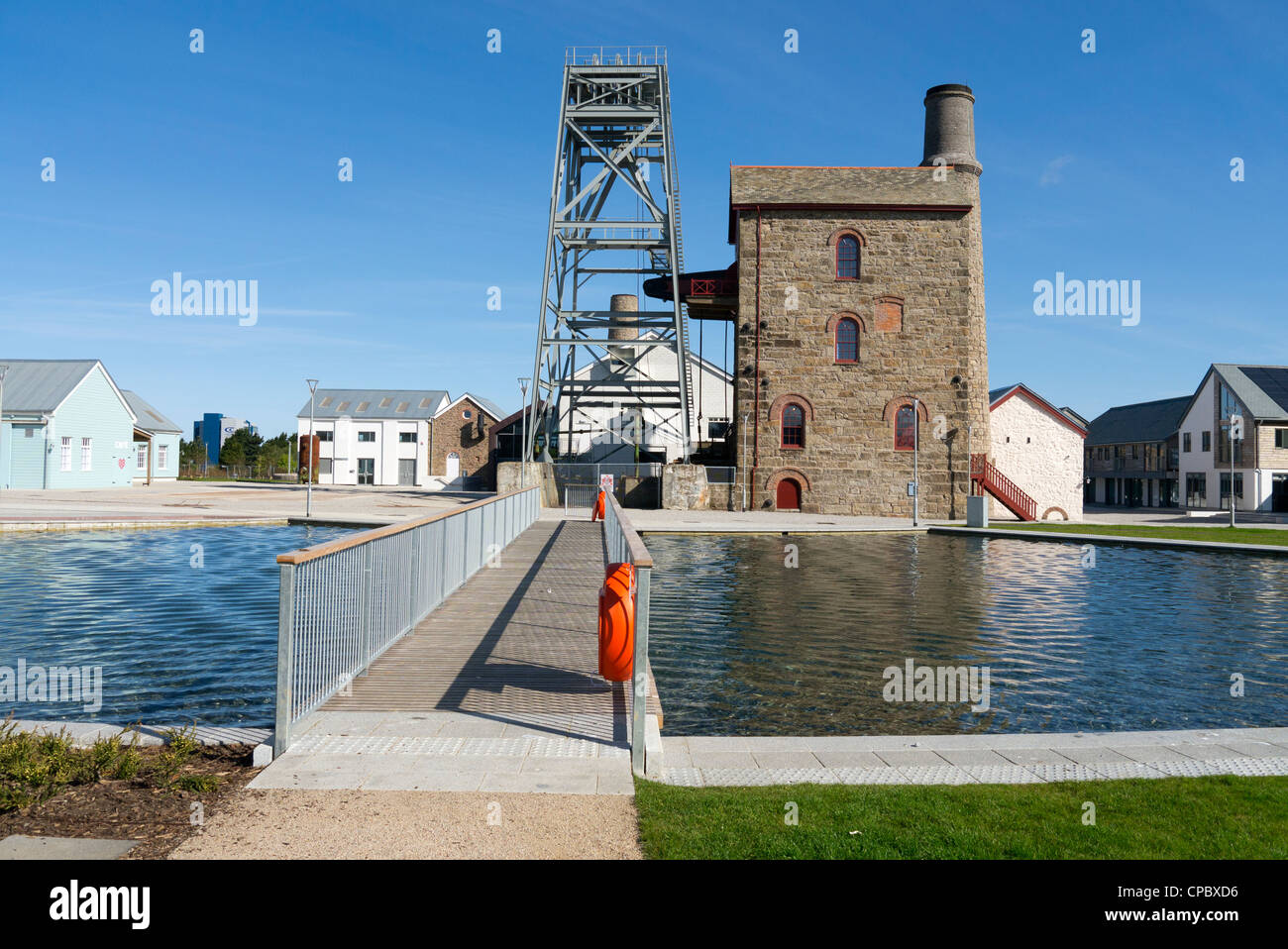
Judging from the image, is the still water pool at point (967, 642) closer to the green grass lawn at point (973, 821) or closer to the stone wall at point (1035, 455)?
the green grass lawn at point (973, 821)

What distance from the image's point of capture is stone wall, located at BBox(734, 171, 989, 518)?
3875 centimetres

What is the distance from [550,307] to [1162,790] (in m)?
38.3

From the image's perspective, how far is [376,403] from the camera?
72.3 meters

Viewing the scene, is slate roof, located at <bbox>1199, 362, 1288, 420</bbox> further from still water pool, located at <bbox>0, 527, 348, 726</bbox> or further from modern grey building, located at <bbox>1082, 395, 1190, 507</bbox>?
still water pool, located at <bbox>0, 527, 348, 726</bbox>

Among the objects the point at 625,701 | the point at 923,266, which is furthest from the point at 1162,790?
the point at 923,266

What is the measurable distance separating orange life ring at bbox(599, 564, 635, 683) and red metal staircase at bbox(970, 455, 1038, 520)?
113 ft

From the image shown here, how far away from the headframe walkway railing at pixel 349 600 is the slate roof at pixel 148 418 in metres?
55.9

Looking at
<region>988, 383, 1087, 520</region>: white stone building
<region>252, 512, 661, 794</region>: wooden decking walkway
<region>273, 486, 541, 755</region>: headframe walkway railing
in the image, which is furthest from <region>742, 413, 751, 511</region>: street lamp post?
<region>252, 512, 661, 794</region>: wooden decking walkway

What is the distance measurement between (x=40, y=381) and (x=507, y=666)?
161 feet

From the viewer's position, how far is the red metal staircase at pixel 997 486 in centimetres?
3891

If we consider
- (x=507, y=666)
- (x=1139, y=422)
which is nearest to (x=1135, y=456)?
(x=1139, y=422)

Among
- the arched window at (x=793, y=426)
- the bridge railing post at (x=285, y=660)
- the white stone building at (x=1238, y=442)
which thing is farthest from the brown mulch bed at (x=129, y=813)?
the white stone building at (x=1238, y=442)
